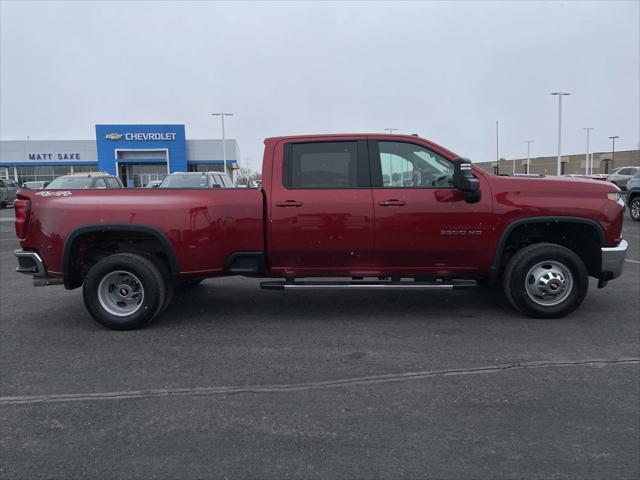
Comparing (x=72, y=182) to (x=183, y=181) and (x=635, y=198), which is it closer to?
(x=183, y=181)

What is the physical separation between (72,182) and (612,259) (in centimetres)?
1609

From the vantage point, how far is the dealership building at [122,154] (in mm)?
54312

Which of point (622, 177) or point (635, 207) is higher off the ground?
point (622, 177)

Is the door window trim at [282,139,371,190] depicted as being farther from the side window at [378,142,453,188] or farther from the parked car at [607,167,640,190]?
the parked car at [607,167,640,190]

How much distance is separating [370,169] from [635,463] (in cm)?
356

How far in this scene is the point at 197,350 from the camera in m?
4.78

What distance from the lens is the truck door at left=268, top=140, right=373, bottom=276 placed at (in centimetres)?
538

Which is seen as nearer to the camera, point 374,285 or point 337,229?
point 337,229

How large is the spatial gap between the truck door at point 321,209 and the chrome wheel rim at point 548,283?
1.78 metres

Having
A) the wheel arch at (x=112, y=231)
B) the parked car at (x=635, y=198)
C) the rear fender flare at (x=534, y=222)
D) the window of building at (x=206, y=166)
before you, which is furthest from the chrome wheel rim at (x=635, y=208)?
the window of building at (x=206, y=166)

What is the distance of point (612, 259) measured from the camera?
5.49 meters

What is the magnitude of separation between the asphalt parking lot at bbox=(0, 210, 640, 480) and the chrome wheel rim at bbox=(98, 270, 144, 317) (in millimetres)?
282

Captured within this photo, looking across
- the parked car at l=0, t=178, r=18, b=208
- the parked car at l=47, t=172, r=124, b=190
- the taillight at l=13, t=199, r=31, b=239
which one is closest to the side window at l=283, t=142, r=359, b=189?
the taillight at l=13, t=199, r=31, b=239

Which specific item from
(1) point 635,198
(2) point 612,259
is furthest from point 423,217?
(1) point 635,198
